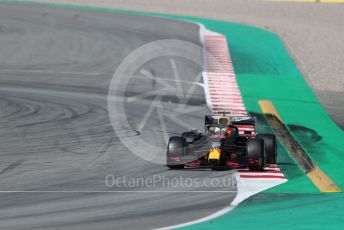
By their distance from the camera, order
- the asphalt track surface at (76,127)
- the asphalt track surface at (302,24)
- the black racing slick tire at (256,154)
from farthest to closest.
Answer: the asphalt track surface at (302,24), the black racing slick tire at (256,154), the asphalt track surface at (76,127)

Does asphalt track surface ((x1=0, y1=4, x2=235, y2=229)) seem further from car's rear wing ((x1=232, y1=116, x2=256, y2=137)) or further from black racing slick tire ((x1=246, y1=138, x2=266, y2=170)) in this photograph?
car's rear wing ((x1=232, y1=116, x2=256, y2=137))

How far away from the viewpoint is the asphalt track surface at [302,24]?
30.3 metres

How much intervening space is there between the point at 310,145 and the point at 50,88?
10.5 metres

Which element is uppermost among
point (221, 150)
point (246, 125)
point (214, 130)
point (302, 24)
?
point (302, 24)

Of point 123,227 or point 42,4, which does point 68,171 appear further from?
point 42,4

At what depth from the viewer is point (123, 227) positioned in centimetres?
1254

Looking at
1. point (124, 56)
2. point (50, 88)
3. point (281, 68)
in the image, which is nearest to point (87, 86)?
point (50, 88)

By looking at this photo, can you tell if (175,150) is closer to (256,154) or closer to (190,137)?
(190,137)

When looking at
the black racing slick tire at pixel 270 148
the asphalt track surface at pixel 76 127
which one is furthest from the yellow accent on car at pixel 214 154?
the black racing slick tire at pixel 270 148

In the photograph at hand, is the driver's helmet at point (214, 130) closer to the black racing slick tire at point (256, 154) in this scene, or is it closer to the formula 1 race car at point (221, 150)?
the formula 1 race car at point (221, 150)

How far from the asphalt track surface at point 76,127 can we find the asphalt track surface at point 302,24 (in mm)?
4126

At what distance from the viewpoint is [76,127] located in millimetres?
21750

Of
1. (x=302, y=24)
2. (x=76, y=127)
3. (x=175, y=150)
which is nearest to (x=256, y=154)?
(x=175, y=150)

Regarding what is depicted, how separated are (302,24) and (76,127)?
79.3 feet
